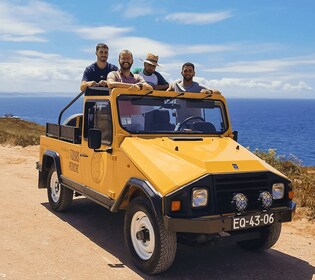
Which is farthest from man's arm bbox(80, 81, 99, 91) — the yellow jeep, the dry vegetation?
the dry vegetation

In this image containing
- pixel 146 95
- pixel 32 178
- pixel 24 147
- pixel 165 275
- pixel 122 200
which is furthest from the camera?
pixel 24 147

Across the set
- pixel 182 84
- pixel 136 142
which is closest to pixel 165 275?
pixel 136 142

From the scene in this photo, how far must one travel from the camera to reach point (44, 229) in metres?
6.26

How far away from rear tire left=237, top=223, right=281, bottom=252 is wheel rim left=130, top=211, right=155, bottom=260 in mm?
1470

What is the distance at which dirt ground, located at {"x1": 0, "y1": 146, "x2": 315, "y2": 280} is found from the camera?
4668 millimetres

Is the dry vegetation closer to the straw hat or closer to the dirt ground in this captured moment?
the dirt ground

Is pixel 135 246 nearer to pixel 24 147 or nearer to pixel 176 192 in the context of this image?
pixel 176 192

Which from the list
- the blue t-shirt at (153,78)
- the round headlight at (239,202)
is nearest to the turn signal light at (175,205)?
the round headlight at (239,202)

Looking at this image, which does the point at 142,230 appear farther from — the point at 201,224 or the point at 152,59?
the point at 152,59

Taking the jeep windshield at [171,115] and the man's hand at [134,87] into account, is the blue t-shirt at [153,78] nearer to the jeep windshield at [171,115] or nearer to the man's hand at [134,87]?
the jeep windshield at [171,115]

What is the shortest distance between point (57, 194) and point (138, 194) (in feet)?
9.82

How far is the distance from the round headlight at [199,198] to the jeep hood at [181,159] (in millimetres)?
146

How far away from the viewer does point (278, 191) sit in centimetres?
476

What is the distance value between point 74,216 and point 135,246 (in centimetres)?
253
